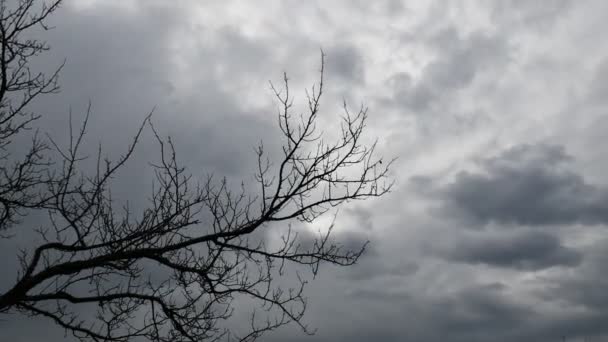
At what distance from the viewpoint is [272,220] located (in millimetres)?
7352

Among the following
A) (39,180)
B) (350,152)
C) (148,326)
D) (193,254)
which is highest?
(39,180)

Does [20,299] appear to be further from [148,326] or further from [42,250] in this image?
[148,326]

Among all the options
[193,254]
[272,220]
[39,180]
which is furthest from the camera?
[39,180]

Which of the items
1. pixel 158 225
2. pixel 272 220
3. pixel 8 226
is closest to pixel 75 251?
pixel 158 225

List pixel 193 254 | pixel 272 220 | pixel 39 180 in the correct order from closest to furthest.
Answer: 1. pixel 272 220
2. pixel 193 254
3. pixel 39 180

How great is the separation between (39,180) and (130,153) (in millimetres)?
1720

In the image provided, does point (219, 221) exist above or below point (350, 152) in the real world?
below

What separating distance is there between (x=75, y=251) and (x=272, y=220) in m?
2.34

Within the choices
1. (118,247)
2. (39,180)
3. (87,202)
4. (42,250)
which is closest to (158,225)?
Answer: (118,247)

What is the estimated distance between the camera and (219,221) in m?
7.57

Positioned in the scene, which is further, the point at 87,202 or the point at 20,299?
the point at 87,202

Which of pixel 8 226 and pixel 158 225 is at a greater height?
pixel 8 226

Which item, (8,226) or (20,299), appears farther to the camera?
(8,226)

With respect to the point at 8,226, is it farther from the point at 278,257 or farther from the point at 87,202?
the point at 278,257
